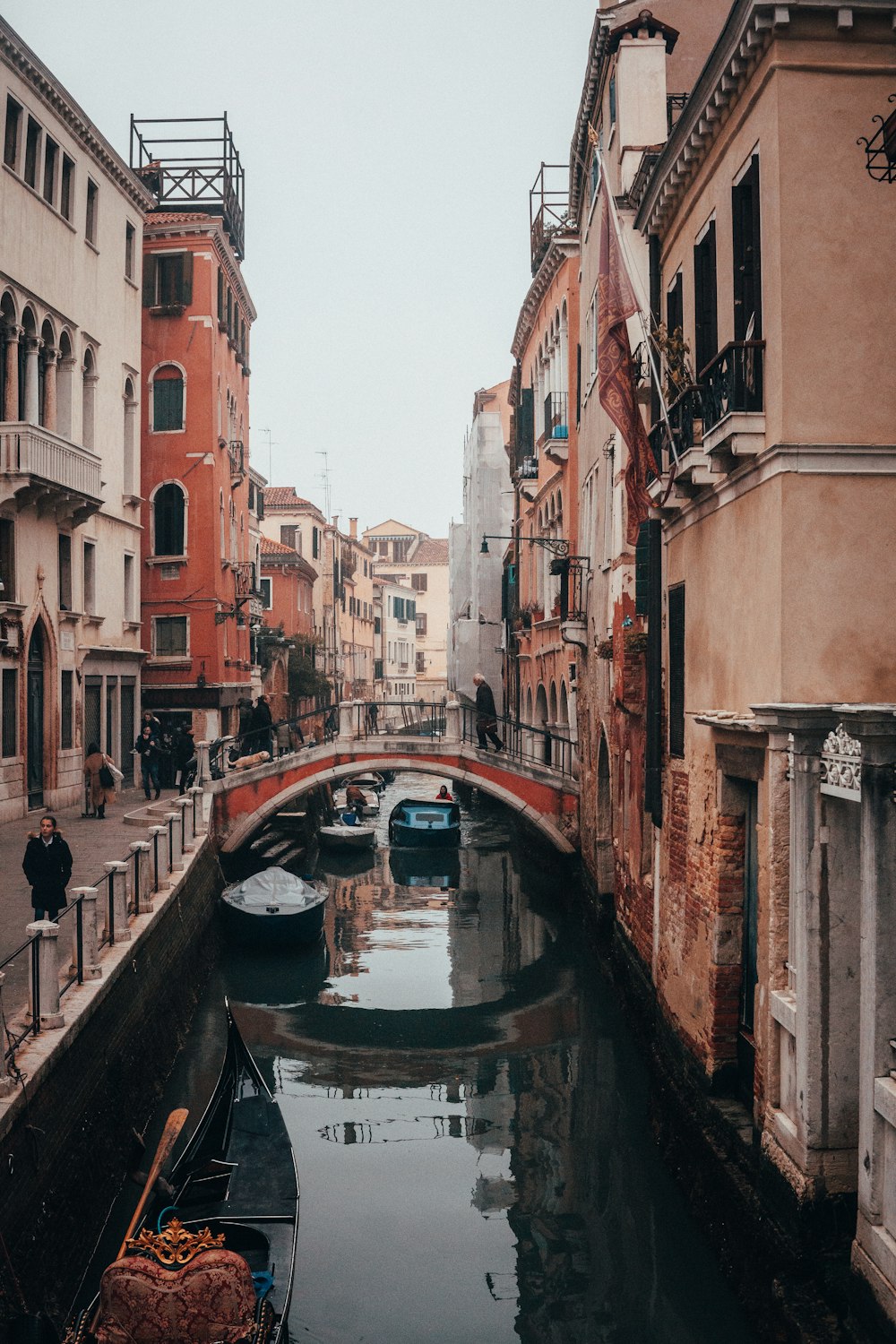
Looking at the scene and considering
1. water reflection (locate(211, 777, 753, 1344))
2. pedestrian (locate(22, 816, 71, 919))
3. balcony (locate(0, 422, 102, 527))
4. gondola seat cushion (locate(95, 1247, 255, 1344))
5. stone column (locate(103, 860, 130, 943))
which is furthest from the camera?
balcony (locate(0, 422, 102, 527))

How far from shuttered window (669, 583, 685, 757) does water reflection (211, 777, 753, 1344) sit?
9.97 feet

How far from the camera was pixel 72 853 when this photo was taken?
46.1 ft

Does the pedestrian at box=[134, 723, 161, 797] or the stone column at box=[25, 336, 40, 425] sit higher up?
the stone column at box=[25, 336, 40, 425]

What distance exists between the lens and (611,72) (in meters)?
13.2

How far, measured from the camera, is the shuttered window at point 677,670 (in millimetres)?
9633

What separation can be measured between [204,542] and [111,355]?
197 inches

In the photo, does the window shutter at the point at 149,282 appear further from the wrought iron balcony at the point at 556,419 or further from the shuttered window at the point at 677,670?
the shuttered window at the point at 677,670

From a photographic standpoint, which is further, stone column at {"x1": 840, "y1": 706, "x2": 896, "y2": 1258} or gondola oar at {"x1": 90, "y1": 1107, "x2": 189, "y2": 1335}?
gondola oar at {"x1": 90, "y1": 1107, "x2": 189, "y2": 1335}

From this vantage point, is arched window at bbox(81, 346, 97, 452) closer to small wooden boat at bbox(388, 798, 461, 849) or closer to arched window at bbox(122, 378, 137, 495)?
arched window at bbox(122, 378, 137, 495)

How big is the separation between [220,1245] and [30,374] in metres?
13.7

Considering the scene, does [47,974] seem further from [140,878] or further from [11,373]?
[11,373]

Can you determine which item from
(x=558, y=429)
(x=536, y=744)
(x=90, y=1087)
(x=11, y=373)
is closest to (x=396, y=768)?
(x=536, y=744)

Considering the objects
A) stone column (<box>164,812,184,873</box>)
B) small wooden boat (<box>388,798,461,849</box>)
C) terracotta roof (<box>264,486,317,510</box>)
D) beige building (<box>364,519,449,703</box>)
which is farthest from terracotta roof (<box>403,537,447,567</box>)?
A: stone column (<box>164,812,184,873</box>)

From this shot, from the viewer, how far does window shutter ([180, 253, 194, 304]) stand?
Result: 25312 mm
